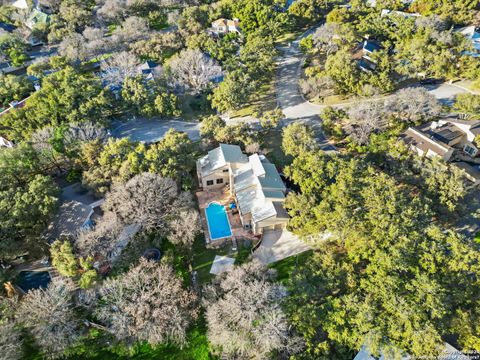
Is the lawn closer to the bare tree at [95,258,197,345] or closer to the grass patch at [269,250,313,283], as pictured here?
the grass patch at [269,250,313,283]

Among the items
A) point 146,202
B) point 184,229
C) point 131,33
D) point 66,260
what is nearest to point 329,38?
point 131,33

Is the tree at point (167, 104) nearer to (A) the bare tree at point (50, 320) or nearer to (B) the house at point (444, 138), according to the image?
(A) the bare tree at point (50, 320)

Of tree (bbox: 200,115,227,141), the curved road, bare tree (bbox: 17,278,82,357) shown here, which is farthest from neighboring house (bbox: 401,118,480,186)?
bare tree (bbox: 17,278,82,357)

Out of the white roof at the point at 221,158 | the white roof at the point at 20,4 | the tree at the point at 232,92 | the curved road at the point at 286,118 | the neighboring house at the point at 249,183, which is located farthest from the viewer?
the white roof at the point at 20,4

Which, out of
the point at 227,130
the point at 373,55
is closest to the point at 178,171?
the point at 227,130

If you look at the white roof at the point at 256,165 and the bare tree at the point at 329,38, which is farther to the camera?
the bare tree at the point at 329,38

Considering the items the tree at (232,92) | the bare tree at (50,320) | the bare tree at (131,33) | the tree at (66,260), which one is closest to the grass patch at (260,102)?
the tree at (232,92)

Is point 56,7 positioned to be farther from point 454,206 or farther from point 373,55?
point 454,206

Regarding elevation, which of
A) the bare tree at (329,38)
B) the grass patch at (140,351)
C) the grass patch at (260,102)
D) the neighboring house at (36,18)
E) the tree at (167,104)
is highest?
the neighboring house at (36,18)
